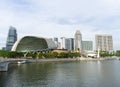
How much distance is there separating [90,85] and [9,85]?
50.4 ft

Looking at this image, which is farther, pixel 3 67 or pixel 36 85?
pixel 3 67

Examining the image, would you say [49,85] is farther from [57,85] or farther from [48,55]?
[48,55]

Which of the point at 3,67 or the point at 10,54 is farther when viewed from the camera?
the point at 10,54

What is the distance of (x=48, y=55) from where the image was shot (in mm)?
195500

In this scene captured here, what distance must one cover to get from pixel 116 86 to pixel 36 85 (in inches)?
583

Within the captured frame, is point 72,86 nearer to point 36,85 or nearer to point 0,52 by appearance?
point 36,85

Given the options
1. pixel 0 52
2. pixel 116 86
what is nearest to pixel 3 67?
pixel 116 86

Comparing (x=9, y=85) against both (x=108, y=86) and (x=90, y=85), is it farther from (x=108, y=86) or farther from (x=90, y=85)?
(x=108, y=86)

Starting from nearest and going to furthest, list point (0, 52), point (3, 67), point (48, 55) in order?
point (3, 67)
point (0, 52)
point (48, 55)

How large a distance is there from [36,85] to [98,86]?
11.6m

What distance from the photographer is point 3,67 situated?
76.9 m

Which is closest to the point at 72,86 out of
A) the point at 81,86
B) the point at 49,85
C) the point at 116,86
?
the point at 81,86

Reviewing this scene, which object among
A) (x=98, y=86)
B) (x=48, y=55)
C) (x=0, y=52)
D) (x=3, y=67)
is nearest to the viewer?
(x=98, y=86)

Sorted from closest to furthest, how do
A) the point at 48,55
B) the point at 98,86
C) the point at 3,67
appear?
1. the point at 98,86
2. the point at 3,67
3. the point at 48,55
